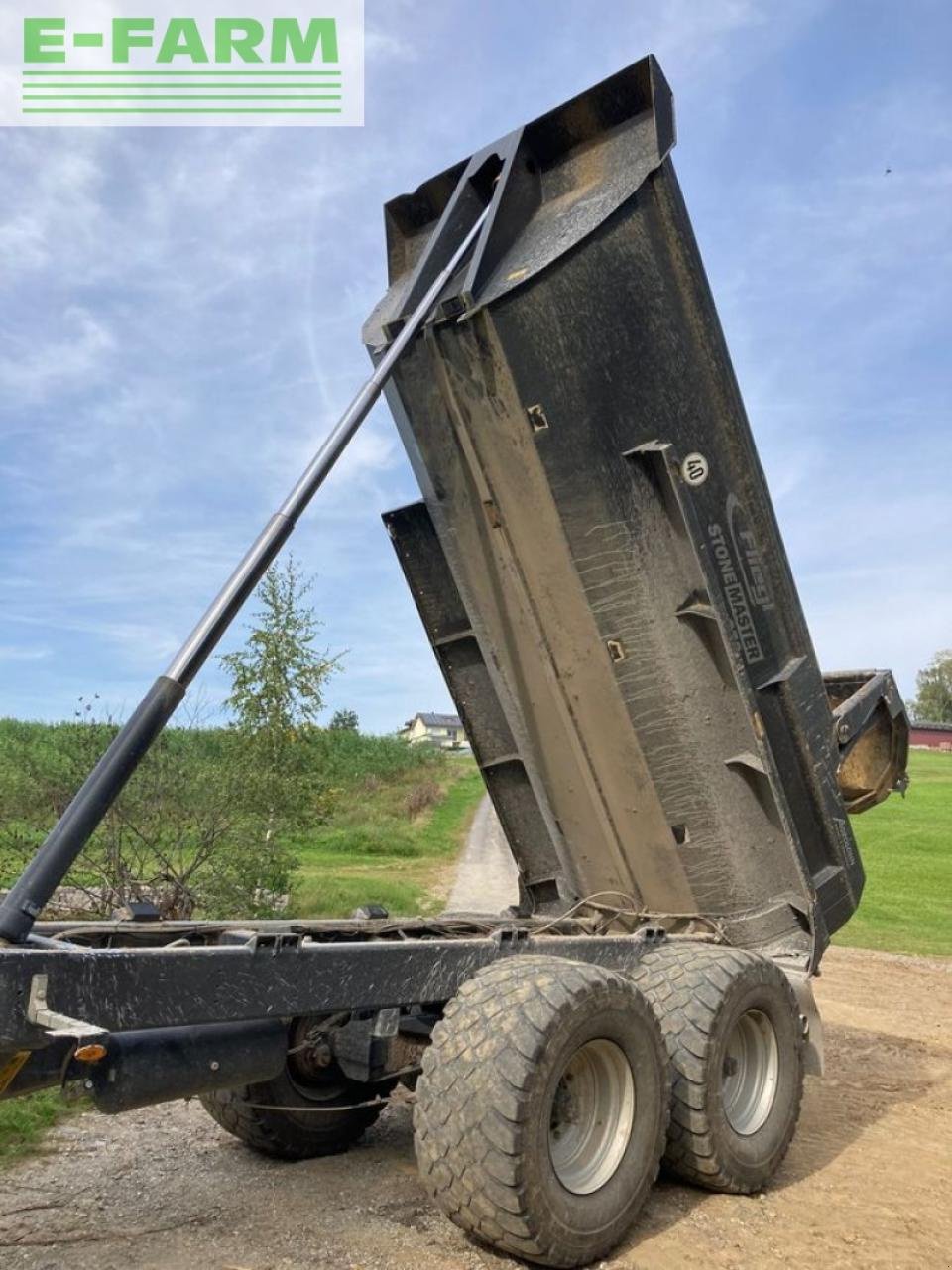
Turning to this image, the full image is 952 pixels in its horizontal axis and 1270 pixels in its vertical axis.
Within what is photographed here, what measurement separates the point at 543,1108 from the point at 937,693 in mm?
116944

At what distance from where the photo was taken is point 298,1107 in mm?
5301

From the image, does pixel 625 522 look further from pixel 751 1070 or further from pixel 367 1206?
pixel 367 1206

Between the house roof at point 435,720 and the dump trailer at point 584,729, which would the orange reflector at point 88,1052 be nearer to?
the dump trailer at point 584,729

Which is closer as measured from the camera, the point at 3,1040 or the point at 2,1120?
the point at 3,1040

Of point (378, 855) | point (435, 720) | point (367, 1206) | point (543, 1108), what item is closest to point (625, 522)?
point (543, 1108)

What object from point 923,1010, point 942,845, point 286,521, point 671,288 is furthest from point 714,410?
point 942,845

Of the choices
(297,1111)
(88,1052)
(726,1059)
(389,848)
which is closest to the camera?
(88,1052)

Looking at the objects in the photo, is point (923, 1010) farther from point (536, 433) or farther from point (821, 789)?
point (536, 433)

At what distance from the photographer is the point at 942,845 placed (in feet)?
95.7

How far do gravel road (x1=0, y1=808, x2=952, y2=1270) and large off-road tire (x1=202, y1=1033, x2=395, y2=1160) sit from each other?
4.4 inches

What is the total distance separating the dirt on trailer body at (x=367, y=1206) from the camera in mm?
4156

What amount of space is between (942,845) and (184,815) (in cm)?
2333

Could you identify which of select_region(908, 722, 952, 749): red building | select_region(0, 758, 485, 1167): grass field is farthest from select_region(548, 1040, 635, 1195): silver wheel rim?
select_region(908, 722, 952, 749): red building

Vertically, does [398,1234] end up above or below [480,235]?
below
